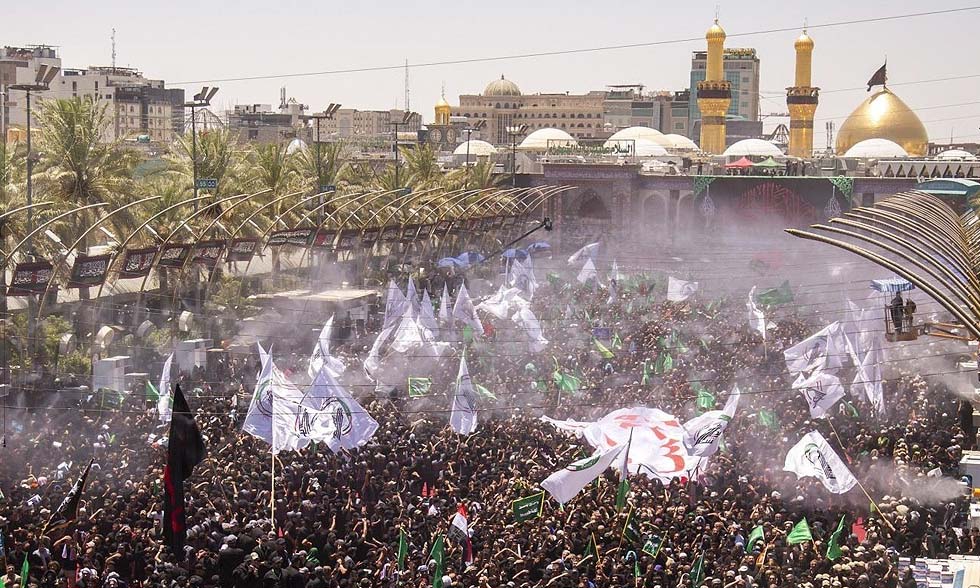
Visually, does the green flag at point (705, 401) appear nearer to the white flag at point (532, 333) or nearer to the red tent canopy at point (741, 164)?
the white flag at point (532, 333)

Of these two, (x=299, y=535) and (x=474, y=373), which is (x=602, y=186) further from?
(x=299, y=535)

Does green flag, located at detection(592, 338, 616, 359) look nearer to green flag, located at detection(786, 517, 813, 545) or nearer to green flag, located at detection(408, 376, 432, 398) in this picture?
green flag, located at detection(408, 376, 432, 398)

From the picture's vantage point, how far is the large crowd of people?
45.5 feet

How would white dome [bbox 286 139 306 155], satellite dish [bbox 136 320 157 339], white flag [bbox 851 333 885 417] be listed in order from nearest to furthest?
white flag [bbox 851 333 885 417], satellite dish [bbox 136 320 157 339], white dome [bbox 286 139 306 155]

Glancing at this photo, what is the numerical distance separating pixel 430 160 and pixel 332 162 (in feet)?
34.1

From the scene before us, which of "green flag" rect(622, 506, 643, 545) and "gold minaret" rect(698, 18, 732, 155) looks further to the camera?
"gold minaret" rect(698, 18, 732, 155)

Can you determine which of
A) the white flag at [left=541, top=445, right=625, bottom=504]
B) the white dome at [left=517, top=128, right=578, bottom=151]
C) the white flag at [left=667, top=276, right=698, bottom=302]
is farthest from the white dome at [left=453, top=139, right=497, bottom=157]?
the white flag at [left=541, top=445, right=625, bottom=504]

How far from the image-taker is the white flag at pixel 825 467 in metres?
16.8

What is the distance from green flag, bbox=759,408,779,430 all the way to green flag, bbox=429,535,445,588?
8.91 meters

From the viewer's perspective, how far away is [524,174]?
66.1 metres

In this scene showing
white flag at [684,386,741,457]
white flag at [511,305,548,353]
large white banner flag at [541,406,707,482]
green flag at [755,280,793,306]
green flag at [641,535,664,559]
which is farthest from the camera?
green flag at [755,280,793,306]

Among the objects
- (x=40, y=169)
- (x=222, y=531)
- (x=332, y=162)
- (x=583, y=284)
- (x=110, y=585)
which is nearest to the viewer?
(x=110, y=585)

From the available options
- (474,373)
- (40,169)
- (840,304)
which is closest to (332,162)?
(40,169)

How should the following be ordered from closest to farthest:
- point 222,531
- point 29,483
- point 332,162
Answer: point 222,531, point 29,483, point 332,162
